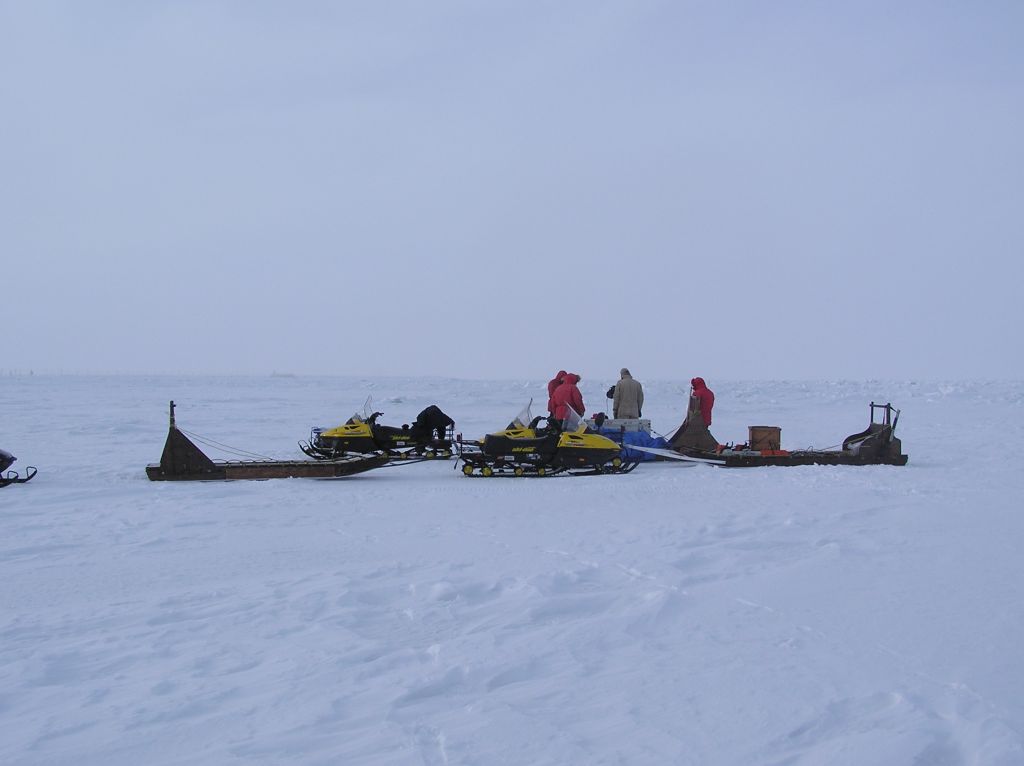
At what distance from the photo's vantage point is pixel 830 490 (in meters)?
9.02

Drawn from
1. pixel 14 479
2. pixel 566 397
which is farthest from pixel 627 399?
pixel 14 479

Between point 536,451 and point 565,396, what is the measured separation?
134 centimetres

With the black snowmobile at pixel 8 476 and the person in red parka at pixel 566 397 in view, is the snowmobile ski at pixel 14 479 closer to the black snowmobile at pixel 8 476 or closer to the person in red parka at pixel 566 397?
the black snowmobile at pixel 8 476

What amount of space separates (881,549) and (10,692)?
5.30m

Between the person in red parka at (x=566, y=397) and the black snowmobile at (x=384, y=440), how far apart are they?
1605 millimetres

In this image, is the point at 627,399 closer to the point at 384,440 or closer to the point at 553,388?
the point at 553,388

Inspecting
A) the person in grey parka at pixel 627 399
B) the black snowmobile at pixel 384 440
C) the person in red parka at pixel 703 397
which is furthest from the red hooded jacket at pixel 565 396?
the person in red parka at pixel 703 397

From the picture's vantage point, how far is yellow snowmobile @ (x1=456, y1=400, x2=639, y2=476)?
1089 cm

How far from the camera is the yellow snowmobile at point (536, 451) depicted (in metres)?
10.9

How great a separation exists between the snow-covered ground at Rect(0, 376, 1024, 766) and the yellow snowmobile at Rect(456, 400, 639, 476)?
6.13 feet

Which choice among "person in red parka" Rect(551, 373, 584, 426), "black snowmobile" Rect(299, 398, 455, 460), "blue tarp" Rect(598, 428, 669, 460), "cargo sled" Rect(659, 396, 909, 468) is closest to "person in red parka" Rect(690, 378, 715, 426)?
"cargo sled" Rect(659, 396, 909, 468)

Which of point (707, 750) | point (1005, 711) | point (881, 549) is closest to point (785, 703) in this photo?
point (707, 750)

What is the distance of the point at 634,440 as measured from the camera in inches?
485

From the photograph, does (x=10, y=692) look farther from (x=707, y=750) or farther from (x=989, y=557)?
(x=989, y=557)
